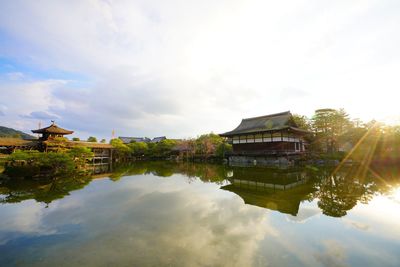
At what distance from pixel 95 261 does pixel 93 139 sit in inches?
2169

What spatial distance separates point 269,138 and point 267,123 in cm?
364

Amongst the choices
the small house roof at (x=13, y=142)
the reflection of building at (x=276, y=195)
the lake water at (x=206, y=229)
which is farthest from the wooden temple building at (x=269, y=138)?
the small house roof at (x=13, y=142)

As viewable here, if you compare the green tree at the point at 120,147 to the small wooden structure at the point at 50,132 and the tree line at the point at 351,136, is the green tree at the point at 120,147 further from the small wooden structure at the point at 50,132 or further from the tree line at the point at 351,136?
the tree line at the point at 351,136

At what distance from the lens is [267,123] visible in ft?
92.7

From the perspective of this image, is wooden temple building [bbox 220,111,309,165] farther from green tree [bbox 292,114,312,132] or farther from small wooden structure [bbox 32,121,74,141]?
small wooden structure [bbox 32,121,74,141]

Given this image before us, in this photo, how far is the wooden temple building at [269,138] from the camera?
24.2m

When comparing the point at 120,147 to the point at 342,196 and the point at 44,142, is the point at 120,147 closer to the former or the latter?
the point at 44,142

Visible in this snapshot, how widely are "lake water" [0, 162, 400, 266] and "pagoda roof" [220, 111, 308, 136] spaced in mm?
16964

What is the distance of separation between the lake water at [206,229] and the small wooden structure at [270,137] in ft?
48.0

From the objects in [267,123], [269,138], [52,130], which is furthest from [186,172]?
[52,130]

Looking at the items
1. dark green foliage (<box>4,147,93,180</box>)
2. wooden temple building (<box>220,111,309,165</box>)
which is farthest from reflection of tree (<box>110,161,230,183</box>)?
wooden temple building (<box>220,111,309,165</box>)

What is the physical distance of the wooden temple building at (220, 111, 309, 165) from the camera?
24.2 m

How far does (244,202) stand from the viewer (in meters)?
8.55

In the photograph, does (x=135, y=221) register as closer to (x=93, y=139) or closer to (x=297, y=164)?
(x=297, y=164)
